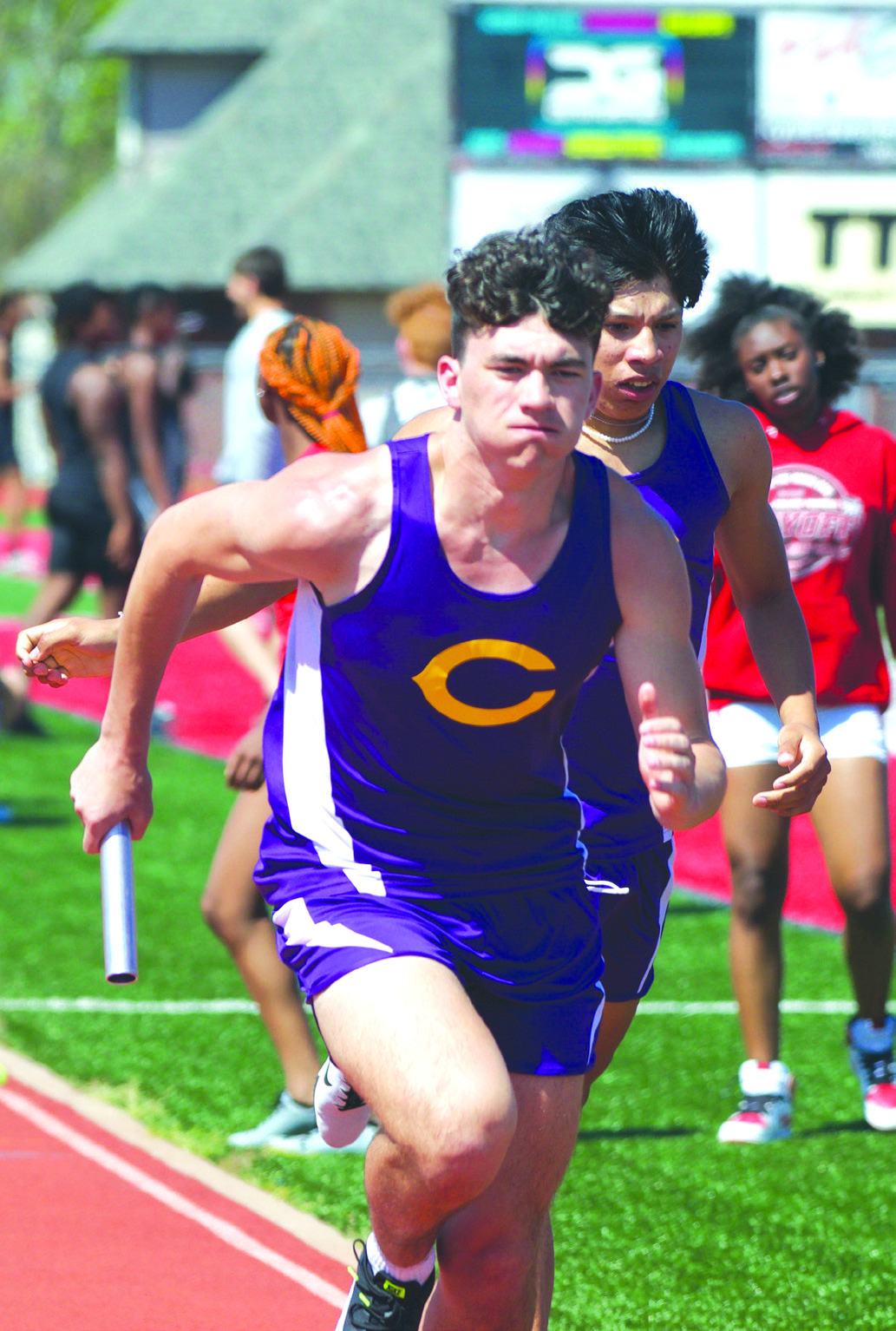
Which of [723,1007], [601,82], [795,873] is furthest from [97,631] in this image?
[601,82]

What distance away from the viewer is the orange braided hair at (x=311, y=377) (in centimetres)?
489

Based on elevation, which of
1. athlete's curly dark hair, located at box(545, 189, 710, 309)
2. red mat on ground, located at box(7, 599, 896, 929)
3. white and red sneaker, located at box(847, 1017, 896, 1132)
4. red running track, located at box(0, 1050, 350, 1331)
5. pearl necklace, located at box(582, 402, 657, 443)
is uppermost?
athlete's curly dark hair, located at box(545, 189, 710, 309)

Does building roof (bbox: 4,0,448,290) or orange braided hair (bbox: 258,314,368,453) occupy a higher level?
orange braided hair (bbox: 258,314,368,453)

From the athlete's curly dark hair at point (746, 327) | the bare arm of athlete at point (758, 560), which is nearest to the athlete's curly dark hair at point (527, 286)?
the bare arm of athlete at point (758, 560)

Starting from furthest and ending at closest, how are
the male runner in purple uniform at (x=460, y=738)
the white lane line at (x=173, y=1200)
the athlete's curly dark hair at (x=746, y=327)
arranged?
the athlete's curly dark hair at (x=746, y=327), the white lane line at (x=173, y=1200), the male runner in purple uniform at (x=460, y=738)

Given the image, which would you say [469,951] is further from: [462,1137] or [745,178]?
[745,178]

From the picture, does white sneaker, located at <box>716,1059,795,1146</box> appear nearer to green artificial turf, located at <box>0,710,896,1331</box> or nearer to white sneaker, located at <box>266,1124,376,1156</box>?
green artificial turf, located at <box>0,710,896,1331</box>

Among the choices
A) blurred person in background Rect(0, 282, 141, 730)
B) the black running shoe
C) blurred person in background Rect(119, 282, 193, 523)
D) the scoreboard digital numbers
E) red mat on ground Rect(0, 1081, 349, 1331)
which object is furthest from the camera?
the scoreboard digital numbers

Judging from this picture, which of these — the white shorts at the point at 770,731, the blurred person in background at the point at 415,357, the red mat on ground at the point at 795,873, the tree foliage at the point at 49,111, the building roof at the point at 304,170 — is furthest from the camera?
the tree foliage at the point at 49,111

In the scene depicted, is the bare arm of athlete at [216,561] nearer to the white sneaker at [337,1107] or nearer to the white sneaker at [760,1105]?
the white sneaker at [337,1107]

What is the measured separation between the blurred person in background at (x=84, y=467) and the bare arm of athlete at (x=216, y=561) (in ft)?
25.8

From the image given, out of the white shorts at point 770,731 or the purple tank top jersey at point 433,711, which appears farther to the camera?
the white shorts at point 770,731

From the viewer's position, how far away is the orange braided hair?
4895 mm

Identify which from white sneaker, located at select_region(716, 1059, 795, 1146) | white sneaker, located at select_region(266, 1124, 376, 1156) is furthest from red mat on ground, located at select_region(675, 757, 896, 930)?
white sneaker, located at select_region(266, 1124, 376, 1156)
